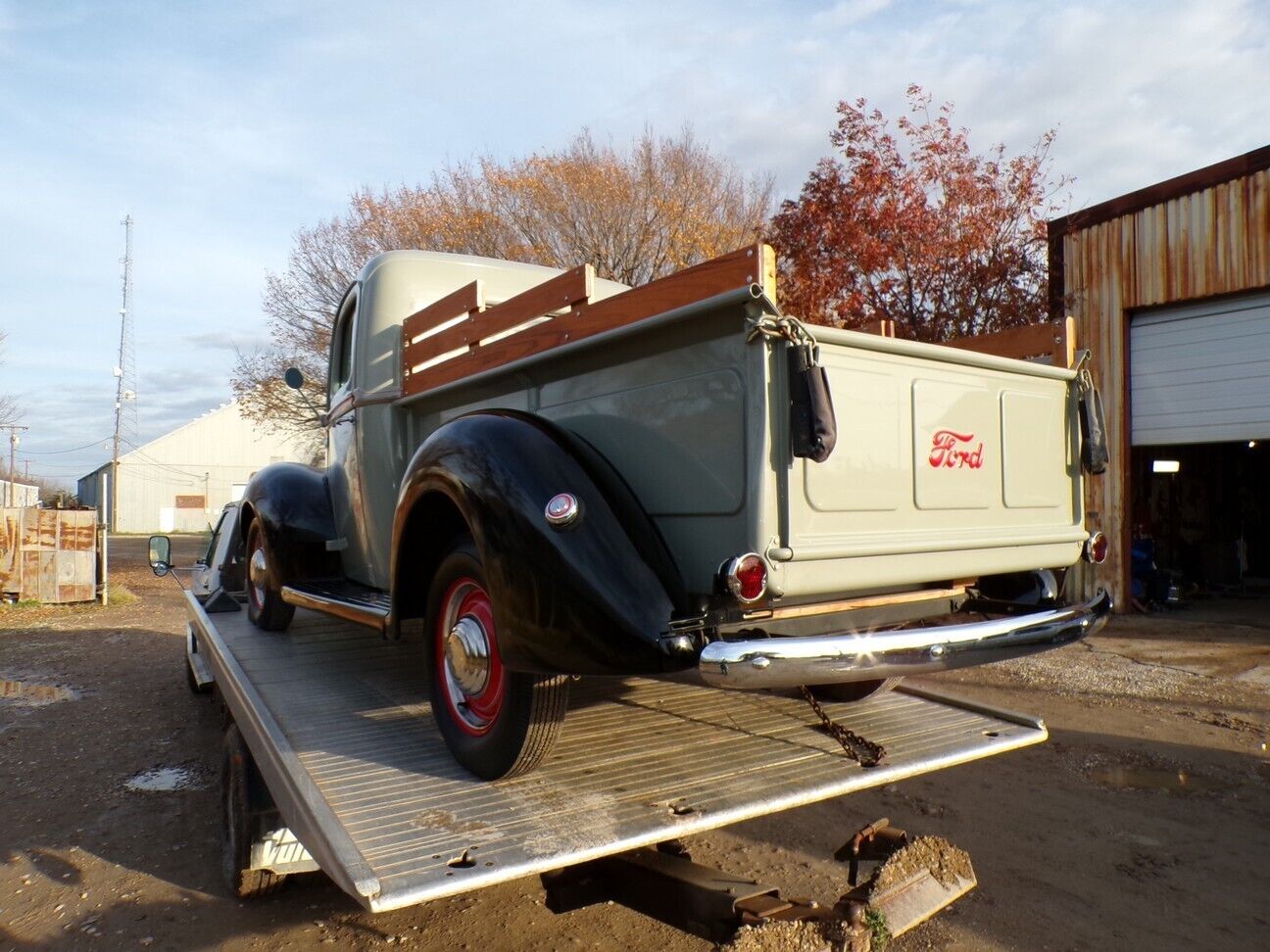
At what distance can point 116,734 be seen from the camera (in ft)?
20.3

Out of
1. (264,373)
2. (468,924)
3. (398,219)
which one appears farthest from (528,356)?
(264,373)

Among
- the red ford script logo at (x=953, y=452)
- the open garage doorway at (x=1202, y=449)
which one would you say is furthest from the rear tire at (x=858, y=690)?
the open garage doorway at (x=1202, y=449)

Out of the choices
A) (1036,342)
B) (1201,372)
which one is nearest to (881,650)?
(1036,342)

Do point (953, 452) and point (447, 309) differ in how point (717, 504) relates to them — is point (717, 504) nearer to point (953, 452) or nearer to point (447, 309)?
point (953, 452)

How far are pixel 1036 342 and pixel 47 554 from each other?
13736 mm

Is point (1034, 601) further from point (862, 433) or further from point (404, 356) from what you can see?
point (404, 356)

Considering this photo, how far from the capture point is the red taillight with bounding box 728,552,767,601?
2398mm

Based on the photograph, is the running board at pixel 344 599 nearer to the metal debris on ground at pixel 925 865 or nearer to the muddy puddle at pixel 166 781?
the muddy puddle at pixel 166 781

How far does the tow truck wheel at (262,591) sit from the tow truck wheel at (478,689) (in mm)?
2062

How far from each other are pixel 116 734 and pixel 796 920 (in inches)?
225

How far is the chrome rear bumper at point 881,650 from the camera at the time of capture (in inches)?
90.8

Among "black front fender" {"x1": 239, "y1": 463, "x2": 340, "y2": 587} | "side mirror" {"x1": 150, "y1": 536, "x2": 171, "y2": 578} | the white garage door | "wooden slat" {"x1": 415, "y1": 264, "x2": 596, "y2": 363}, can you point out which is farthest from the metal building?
"side mirror" {"x1": 150, "y1": 536, "x2": 171, "y2": 578}

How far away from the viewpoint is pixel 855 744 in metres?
3.10

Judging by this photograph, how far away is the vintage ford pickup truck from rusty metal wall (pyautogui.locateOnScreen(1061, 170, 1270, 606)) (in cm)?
728
